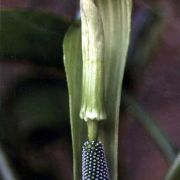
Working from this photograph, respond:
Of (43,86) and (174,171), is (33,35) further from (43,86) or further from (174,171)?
(174,171)

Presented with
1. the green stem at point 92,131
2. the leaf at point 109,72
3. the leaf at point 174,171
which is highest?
the leaf at point 109,72

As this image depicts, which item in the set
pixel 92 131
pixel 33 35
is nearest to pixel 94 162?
pixel 92 131

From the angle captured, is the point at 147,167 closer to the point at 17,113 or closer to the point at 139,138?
the point at 139,138

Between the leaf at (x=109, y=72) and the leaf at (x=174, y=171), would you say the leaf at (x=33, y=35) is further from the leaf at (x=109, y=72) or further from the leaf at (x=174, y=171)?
the leaf at (x=174, y=171)

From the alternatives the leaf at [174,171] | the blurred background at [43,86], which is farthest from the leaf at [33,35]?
the leaf at [174,171]

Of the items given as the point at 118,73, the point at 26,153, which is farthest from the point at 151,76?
the point at 26,153

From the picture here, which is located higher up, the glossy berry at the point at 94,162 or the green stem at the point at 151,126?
the green stem at the point at 151,126

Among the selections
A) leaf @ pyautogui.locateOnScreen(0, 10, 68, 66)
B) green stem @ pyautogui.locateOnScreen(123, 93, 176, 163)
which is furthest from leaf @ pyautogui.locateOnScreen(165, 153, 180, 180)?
leaf @ pyautogui.locateOnScreen(0, 10, 68, 66)
